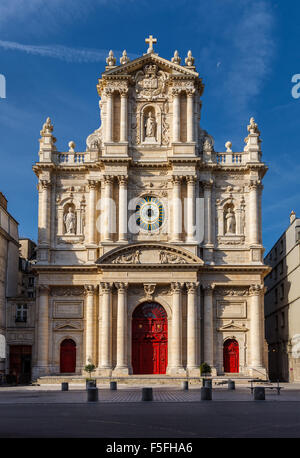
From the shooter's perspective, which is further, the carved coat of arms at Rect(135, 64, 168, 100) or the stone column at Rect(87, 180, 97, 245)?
the carved coat of arms at Rect(135, 64, 168, 100)

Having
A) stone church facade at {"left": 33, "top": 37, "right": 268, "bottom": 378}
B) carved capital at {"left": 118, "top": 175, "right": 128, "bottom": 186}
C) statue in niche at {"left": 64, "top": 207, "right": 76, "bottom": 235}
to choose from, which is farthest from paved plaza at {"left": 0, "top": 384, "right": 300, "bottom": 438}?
carved capital at {"left": 118, "top": 175, "right": 128, "bottom": 186}

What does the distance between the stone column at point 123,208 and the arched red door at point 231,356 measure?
12.8 metres

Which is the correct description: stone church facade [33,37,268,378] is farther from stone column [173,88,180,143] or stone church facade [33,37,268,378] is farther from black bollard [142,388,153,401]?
black bollard [142,388,153,401]

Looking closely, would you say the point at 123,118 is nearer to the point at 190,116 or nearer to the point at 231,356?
the point at 190,116

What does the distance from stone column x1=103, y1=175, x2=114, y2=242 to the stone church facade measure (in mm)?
93

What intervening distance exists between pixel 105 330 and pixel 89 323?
94.2 inches

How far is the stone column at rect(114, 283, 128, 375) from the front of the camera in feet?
180

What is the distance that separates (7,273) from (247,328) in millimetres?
21964

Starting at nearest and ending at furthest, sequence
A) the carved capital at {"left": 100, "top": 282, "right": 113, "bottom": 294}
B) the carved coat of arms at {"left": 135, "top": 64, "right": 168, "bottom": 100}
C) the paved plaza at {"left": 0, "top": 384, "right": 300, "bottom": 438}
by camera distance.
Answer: the paved plaza at {"left": 0, "top": 384, "right": 300, "bottom": 438} < the carved capital at {"left": 100, "top": 282, "right": 113, "bottom": 294} < the carved coat of arms at {"left": 135, "top": 64, "right": 168, "bottom": 100}

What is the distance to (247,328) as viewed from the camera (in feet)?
189

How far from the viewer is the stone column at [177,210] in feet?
188

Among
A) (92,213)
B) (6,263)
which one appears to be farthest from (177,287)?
(6,263)
